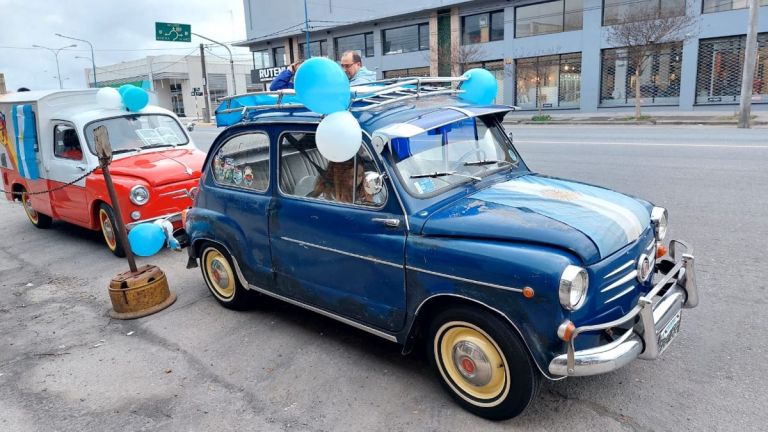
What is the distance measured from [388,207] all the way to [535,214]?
35.9 inches

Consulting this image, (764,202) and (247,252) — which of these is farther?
(764,202)

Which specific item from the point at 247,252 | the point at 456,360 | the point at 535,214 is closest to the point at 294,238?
the point at 247,252

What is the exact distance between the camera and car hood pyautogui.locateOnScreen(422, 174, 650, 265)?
291 centimetres

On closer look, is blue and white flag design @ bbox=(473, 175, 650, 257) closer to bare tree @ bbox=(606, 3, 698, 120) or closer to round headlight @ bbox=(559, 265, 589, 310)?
round headlight @ bbox=(559, 265, 589, 310)

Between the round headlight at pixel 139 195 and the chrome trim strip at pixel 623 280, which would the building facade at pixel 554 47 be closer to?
the round headlight at pixel 139 195

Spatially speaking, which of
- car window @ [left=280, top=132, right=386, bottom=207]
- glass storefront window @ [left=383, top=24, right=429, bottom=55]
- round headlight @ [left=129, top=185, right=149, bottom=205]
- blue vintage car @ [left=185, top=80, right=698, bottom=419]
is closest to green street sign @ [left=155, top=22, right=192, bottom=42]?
glass storefront window @ [left=383, top=24, right=429, bottom=55]

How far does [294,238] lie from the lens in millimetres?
4105

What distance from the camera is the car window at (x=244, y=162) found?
14.4 ft

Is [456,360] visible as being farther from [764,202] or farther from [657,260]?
[764,202]

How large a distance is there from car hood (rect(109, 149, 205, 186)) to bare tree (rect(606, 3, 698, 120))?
21.1m

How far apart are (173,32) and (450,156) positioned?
35.4m

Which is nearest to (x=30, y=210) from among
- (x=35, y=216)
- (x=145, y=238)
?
(x=35, y=216)

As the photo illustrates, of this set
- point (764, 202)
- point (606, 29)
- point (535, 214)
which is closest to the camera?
point (535, 214)

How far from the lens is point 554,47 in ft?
96.7
